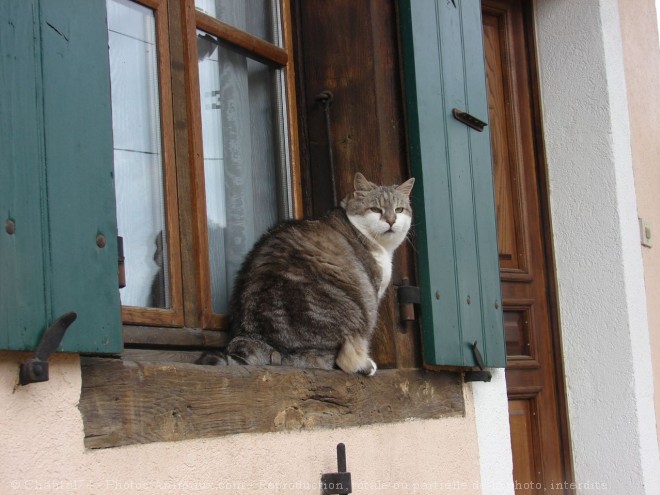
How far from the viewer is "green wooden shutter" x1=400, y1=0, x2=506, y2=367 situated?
3.53m

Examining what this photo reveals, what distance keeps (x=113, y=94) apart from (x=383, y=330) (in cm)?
120

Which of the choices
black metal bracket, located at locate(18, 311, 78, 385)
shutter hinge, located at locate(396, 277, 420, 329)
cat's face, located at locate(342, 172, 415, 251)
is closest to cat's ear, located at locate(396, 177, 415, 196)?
cat's face, located at locate(342, 172, 415, 251)

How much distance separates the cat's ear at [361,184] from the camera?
135 inches

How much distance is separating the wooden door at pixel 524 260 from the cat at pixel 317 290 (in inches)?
50.8

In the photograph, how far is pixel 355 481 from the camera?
3141 millimetres

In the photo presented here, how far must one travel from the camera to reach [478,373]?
12.1 ft

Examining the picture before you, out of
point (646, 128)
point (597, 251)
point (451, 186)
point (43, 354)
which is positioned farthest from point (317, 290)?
point (646, 128)

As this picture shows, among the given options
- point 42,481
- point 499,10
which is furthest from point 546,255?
point 42,481

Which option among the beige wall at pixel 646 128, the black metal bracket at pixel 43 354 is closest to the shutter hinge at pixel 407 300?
the black metal bracket at pixel 43 354

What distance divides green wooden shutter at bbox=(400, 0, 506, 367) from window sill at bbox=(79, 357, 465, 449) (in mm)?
210

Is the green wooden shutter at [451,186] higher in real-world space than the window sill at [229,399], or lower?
higher

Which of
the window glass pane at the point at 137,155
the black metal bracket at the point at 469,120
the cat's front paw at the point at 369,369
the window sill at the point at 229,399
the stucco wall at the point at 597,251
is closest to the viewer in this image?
the window sill at the point at 229,399

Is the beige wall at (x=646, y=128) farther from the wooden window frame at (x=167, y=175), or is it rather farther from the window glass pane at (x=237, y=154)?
the wooden window frame at (x=167, y=175)

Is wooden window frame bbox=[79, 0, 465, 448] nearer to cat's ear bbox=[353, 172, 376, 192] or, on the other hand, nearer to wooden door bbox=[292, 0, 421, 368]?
wooden door bbox=[292, 0, 421, 368]
